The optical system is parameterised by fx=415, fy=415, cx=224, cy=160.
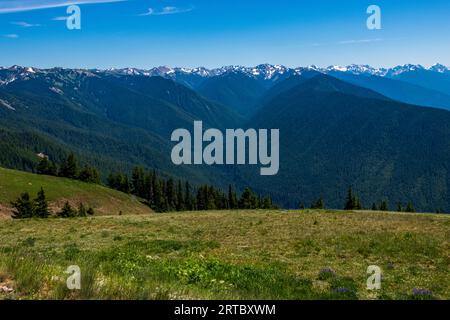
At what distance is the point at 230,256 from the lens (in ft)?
80.8

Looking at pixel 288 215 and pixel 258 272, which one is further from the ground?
pixel 258 272

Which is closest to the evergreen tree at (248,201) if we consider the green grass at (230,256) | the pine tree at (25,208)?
the pine tree at (25,208)

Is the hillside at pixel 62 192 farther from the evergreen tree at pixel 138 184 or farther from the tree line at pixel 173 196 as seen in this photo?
the evergreen tree at pixel 138 184

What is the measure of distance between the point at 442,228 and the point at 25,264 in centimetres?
3240

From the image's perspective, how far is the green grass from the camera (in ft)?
39.4

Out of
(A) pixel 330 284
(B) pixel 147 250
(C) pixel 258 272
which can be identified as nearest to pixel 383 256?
(A) pixel 330 284

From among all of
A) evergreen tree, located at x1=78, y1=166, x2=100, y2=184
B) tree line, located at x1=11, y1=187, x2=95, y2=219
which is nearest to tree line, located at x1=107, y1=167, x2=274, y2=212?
evergreen tree, located at x1=78, y1=166, x2=100, y2=184

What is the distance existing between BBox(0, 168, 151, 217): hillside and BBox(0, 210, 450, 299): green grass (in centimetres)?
6369

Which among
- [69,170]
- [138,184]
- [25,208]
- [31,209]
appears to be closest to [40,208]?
[31,209]

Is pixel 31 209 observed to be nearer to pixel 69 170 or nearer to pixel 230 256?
pixel 69 170

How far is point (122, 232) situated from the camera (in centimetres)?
3544

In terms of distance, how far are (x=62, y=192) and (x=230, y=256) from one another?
314 feet
